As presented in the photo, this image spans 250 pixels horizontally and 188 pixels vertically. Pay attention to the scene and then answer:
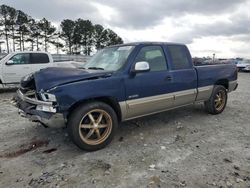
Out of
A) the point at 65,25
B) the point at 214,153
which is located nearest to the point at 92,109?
the point at 214,153

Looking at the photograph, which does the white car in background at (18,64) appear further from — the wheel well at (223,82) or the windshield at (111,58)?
the wheel well at (223,82)

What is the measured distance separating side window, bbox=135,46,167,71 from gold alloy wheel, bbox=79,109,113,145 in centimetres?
130

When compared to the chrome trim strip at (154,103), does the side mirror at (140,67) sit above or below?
above

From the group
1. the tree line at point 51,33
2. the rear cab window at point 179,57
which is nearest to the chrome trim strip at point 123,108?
the rear cab window at point 179,57

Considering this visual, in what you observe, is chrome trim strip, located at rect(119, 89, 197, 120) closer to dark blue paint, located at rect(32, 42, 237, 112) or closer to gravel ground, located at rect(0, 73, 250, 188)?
dark blue paint, located at rect(32, 42, 237, 112)

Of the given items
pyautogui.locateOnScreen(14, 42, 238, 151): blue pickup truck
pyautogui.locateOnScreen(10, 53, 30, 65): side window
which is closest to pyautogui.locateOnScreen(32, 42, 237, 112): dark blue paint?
pyautogui.locateOnScreen(14, 42, 238, 151): blue pickup truck

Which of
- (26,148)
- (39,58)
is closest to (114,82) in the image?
(26,148)

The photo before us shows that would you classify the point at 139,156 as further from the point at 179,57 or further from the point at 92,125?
the point at 179,57

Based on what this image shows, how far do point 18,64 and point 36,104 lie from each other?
8124mm

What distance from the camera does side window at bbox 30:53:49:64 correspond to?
11.7 m

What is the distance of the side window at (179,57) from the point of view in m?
5.39

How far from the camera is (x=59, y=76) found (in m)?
4.05

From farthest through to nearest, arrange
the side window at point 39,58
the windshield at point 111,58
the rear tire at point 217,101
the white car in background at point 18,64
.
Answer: the side window at point 39,58 → the white car in background at point 18,64 → the rear tire at point 217,101 → the windshield at point 111,58

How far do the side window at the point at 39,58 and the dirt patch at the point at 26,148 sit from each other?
7.80 meters
